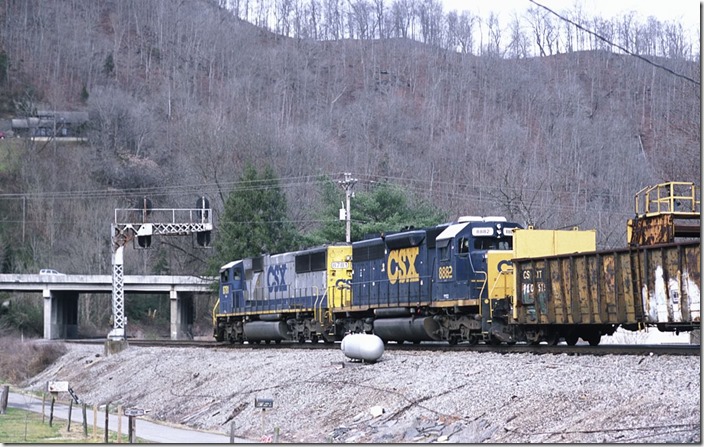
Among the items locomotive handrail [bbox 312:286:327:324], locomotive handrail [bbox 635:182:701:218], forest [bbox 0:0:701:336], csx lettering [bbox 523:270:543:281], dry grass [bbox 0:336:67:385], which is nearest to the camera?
locomotive handrail [bbox 635:182:701:218]

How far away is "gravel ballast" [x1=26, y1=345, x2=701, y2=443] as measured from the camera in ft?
48.4

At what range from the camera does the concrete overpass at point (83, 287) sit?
210 feet

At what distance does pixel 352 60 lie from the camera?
161m

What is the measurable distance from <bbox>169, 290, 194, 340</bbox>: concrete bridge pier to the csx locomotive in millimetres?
29864

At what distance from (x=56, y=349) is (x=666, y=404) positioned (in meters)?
36.6

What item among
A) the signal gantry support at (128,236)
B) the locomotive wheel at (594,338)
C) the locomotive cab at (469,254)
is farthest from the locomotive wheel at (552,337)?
the signal gantry support at (128,236)

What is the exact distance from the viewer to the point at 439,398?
1848cm

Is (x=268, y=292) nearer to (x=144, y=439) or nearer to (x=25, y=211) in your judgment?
(x=144, y=439)

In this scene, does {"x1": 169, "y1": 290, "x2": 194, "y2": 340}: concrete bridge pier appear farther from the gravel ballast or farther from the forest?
the gravel ballast

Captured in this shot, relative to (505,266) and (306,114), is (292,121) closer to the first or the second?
(306,114)

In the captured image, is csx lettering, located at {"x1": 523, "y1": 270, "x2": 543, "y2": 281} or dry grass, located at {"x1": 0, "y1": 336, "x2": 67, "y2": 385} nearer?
csx lettering, located at {"x1": 523, "y1": 270, "x2": 543, "y2": 281}

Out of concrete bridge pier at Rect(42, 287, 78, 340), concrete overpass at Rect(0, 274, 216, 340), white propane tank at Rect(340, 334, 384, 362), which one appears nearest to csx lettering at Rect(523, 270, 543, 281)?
white propane tank at Rect(340, 334, 384, 362)

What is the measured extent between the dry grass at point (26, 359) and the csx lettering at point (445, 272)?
23265 millimetres

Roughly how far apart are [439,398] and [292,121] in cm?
11635
